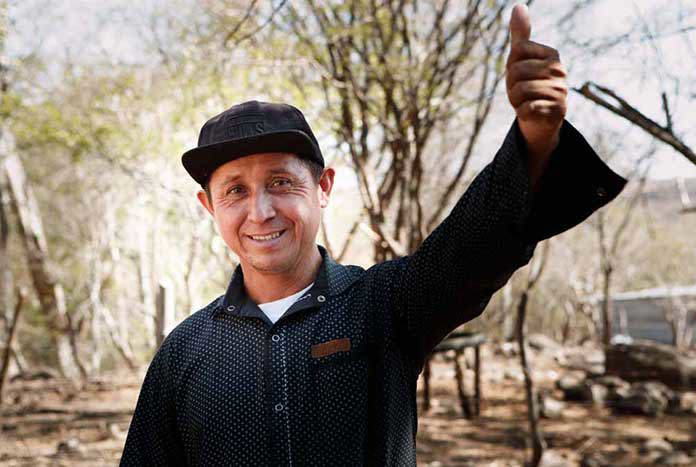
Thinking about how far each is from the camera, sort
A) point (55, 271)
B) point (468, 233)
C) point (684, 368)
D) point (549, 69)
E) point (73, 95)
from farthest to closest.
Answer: point (55, 271)
point (73, 95)
point (684, 368)
point (468, 233)
point (549, 69)

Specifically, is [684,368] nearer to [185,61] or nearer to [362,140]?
[362,140]

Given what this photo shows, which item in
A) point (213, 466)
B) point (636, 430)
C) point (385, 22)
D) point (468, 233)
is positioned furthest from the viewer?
point (636, 430)

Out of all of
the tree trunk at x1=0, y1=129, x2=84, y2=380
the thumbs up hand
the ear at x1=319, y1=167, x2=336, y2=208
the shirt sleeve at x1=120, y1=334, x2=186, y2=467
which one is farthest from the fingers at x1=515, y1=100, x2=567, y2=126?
the tree trunk at x1=0, y1=129, x2=84, y2=380

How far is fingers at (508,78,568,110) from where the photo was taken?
1.13 metres

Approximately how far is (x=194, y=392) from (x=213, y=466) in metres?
0.19

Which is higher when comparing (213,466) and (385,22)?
(385,22)

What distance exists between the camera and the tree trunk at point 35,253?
13.4m

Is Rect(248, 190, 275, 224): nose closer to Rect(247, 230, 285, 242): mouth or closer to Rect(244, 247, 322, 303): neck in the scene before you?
Rect(247, 230, 285, 242): mouth

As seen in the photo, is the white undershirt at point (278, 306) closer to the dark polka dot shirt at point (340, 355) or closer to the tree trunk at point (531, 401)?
the dark polka dot shirt at point (340, 355)

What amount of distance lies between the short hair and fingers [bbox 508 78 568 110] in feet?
2.21

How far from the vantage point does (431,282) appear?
1.41 meters

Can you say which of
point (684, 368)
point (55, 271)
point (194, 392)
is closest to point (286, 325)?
point (194, 392)

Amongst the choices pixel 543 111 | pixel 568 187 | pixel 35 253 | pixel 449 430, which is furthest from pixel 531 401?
pixel 35 253

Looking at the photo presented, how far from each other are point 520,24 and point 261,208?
760 millimetres
